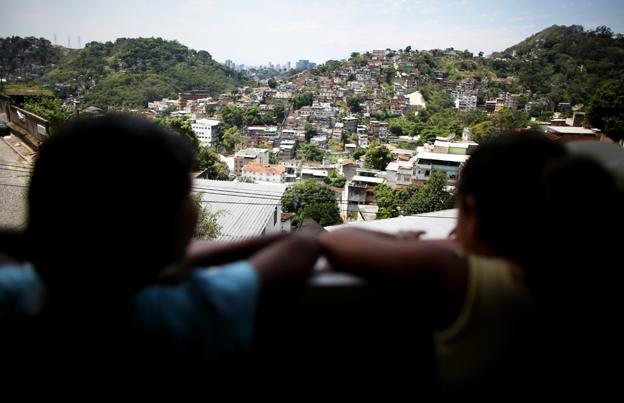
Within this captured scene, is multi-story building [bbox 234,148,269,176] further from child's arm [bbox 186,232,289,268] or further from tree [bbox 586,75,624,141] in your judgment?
child's arm [bbox 186,232,289,268]

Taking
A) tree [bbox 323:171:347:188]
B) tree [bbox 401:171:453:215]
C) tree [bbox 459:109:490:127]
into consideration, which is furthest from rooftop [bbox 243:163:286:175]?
tree [bbox 459:109:490:127]

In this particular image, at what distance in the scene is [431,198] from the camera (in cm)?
1739

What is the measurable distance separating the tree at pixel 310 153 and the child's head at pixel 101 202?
1578 inches

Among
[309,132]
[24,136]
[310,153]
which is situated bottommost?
[310,153]

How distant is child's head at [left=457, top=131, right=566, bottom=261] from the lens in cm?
62

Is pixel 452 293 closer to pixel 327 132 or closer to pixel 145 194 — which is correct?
pixel 145 194

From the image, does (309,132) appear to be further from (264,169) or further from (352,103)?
(264,169)

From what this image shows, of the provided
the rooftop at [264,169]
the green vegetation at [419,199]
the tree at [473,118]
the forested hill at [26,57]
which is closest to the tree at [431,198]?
the green vegetation at [419,199]

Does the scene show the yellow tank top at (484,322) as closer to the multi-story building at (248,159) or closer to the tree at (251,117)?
the multi-story building at (248,159)

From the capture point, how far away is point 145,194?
1.72 ft

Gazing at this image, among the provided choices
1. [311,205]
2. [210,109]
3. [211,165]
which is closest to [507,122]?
[311,205]

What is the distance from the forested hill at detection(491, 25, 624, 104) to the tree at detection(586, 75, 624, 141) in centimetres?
2834

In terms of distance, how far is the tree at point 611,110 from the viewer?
1510 cm

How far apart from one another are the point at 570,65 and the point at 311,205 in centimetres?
4567
